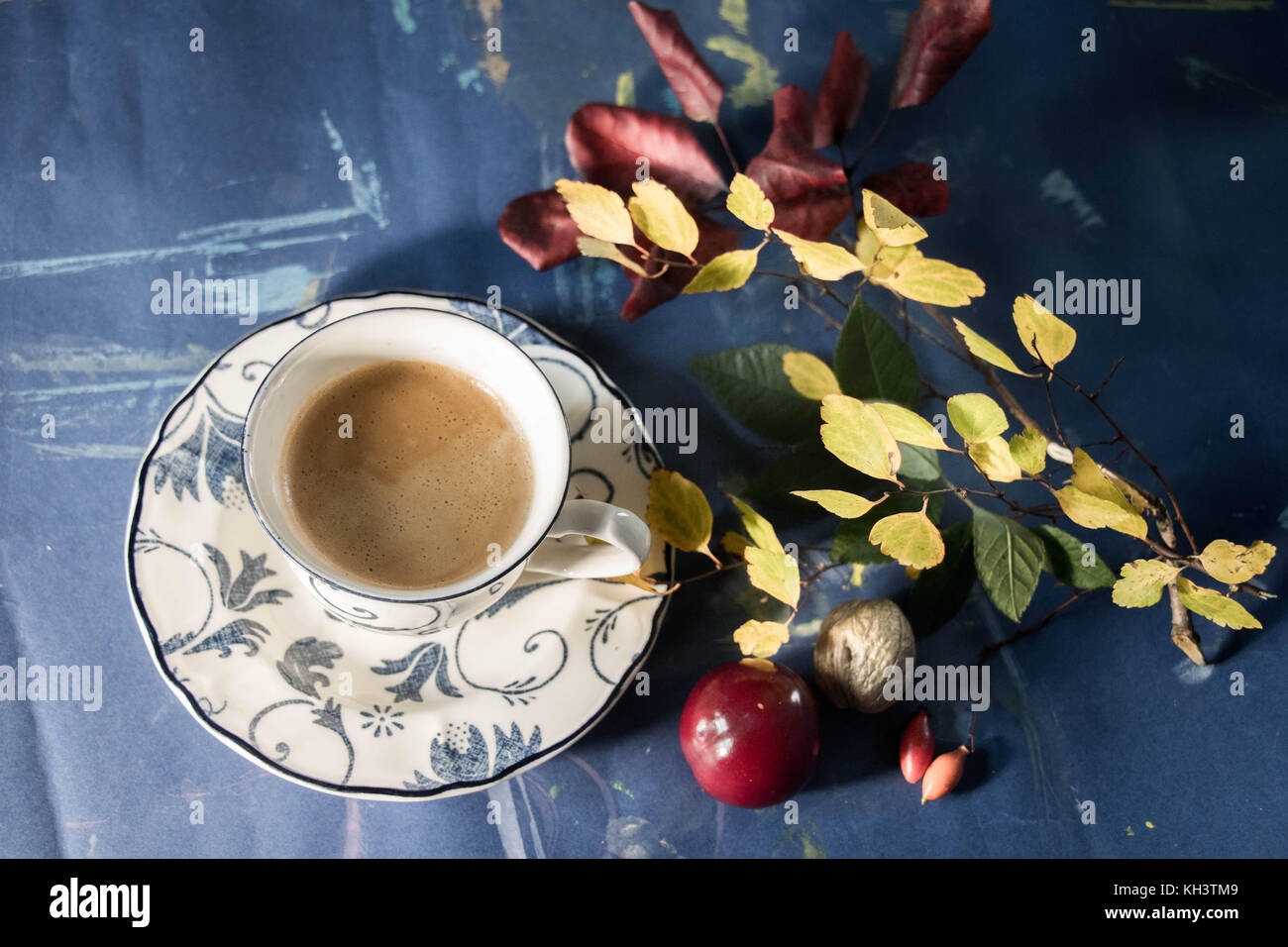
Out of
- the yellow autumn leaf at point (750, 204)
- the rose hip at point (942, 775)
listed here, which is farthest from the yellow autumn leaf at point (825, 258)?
the rose hip at point (942, 775)

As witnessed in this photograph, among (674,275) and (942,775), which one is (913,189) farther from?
(942,775)

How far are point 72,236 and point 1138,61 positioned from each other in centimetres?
104

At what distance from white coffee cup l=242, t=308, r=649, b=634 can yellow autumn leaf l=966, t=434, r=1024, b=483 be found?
0.24 metres

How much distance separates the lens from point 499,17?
95 centimetres

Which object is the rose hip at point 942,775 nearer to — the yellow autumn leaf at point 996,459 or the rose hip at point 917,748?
the rose hip at point 917,748

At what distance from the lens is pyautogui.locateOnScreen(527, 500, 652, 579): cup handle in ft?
2.28

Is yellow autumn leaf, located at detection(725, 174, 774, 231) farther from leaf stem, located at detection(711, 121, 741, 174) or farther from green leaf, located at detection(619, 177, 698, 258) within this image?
leaf stem, located at detection(711, 121, 741, 174)

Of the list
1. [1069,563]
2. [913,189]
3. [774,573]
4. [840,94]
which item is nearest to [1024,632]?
[1069,563]

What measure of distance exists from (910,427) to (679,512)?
227mm

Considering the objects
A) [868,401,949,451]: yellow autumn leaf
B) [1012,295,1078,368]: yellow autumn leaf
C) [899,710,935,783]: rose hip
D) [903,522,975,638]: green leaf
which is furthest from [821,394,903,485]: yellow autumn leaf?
[899,710,935,783]: rose hip

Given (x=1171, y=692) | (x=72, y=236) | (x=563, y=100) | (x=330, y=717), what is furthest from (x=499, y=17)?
(x=1171, y=692)

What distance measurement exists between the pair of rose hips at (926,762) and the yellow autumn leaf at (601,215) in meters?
0.49

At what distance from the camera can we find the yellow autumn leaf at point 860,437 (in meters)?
0.62

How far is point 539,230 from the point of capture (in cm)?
88
